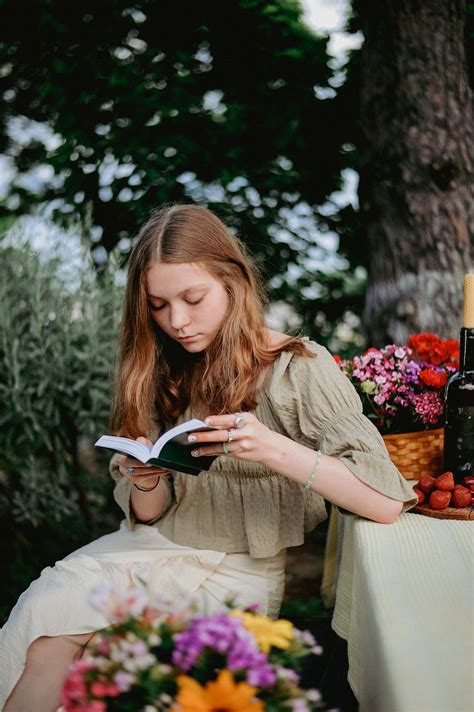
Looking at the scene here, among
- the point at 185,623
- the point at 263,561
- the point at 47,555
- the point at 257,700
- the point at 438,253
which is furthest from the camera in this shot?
the point at 47,555

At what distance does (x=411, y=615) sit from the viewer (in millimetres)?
1325

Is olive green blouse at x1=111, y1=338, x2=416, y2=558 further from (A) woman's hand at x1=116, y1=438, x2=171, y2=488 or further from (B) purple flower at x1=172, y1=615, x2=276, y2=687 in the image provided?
(B) purple flower at x1=172, y1=615, x2=276, y2=687

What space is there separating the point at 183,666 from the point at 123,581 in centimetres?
111

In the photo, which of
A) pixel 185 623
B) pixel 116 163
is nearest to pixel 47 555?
pixel 116 163

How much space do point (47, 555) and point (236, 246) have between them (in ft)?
9.11

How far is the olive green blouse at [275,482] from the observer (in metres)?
2.06

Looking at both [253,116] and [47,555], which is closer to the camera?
[47,555]

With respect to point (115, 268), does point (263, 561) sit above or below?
above

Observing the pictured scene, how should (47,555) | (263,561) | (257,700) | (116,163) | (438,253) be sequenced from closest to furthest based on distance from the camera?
(257,700), (263,561), (438,253), (47,555), (116,163)

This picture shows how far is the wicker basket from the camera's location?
2402 mm

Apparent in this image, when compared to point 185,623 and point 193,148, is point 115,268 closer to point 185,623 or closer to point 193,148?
point 193,148

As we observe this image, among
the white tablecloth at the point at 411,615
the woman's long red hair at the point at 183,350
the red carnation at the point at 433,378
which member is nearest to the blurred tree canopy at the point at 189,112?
the woman's long red hair at the point at 183,350

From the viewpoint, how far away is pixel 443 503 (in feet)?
6.42

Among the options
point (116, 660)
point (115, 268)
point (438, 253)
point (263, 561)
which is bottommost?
point (115, 268)
